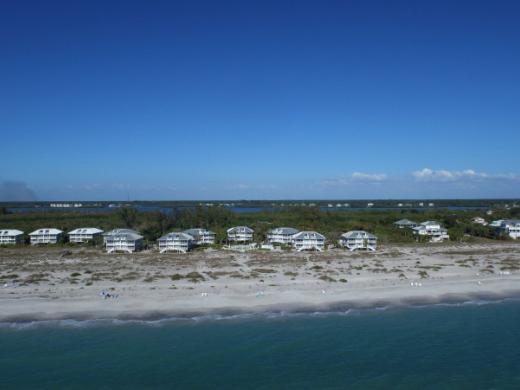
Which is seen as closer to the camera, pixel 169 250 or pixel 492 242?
pixel 169 250

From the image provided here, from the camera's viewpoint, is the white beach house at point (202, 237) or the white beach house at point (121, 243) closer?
the white beach house at point (121, 243)

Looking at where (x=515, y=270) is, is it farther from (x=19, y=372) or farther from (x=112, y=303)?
(x=19, y=372)

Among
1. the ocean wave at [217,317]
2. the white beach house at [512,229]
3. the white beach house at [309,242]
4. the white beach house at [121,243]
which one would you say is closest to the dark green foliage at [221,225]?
the white beach house at [512,229]

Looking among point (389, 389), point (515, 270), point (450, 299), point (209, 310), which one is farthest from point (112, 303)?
point (515, 270)

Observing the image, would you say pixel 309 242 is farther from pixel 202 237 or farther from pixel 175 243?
pixel 175 243

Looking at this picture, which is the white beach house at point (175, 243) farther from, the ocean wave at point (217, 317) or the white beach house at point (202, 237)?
the ocean wave at point (217, 317)

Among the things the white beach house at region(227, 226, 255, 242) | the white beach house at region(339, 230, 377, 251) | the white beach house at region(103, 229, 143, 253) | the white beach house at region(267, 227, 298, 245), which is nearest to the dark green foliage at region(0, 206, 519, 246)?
the white beach house at region(227, 226, 255, 242)
